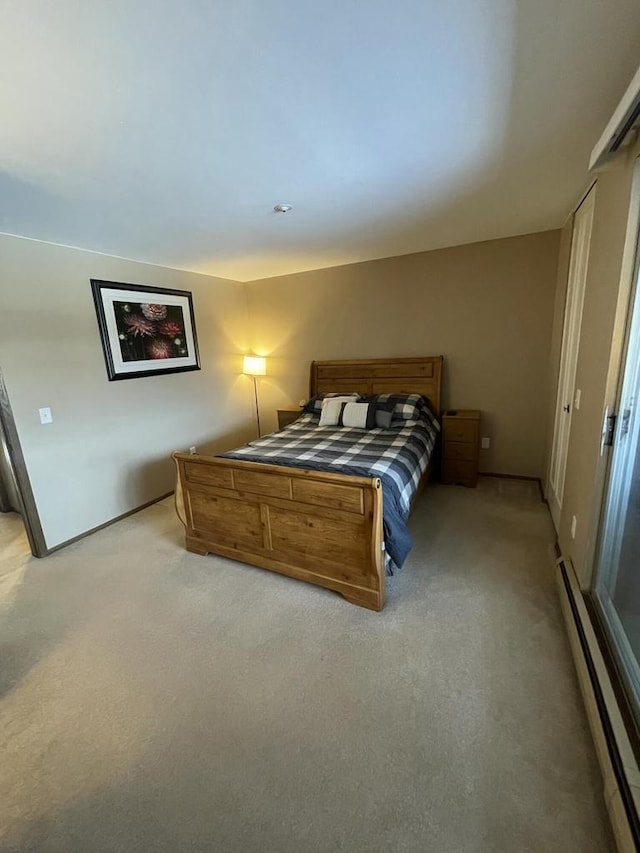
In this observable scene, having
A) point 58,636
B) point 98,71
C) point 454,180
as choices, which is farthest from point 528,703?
point 98,71

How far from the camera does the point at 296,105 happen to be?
4.45ft

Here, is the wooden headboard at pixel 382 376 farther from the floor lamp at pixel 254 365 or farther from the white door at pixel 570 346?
the white door at pixel 570 346

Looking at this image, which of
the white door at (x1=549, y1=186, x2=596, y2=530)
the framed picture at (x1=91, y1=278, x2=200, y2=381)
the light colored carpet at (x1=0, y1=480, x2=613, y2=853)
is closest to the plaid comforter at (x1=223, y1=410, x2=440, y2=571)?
the light colored carpet at (x1=0, y1=480, x2=613, y2=853)

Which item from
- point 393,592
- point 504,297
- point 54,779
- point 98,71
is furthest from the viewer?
point 504,297

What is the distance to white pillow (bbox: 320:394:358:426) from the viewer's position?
11.9 ft

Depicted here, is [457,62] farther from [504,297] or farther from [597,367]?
[504,297]

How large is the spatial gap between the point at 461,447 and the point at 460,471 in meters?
0.25

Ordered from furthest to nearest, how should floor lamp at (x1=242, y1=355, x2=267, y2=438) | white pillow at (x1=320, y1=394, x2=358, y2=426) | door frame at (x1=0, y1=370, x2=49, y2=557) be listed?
floor lamp at (x1=242, y1=355, x2=267, y2=438) → white pillow at (x1=320, y1=394, x2=358, y2=426) → door frame at (x1=0, y1=370, x2=49, y2=557)

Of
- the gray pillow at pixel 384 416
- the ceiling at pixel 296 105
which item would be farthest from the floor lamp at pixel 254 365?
the ceiling at pixel 296 105

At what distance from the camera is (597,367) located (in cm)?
180

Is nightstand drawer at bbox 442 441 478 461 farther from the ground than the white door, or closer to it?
closer to it

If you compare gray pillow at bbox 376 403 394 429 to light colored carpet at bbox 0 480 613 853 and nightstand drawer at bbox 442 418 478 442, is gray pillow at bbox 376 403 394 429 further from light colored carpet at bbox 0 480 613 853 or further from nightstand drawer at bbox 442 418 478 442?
light colored carpet at bbox 0 480 613 853

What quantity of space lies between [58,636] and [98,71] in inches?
102

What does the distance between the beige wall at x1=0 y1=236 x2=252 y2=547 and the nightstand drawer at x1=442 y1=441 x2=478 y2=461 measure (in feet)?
9.14
